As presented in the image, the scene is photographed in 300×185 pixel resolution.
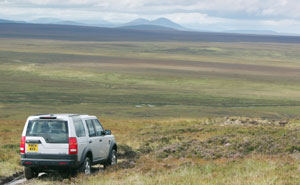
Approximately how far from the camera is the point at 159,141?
78.4 feet

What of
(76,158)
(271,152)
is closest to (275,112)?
(271,152)

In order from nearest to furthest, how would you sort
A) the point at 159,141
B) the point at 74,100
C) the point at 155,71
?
the point at 159,141 → the point at 74,100 → the point at 155,71

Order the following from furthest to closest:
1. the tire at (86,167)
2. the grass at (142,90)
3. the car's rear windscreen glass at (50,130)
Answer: the grass at (142,90)
the tire at (86,167)
the car's rear windscreen glass at (50,130)

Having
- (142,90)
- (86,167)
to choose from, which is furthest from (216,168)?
(142,90)

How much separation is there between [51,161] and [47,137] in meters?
0.67

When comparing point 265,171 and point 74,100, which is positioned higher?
point 265,171

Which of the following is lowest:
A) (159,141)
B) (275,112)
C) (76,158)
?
(275,112)

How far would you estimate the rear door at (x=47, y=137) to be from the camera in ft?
44.3

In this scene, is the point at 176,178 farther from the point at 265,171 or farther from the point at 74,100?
the point at 74,100

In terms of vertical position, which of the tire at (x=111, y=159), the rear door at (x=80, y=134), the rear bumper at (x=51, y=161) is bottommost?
the tire at (x=111, y=159)

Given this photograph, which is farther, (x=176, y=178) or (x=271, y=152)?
(x=271, y=152)

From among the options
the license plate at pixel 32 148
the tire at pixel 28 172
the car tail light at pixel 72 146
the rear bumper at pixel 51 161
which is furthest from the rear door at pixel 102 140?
the tire at pixel 28 172

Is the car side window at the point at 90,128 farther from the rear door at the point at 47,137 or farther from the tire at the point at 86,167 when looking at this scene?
the rear door at the point at 47,137

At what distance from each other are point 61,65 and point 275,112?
7996 cm
